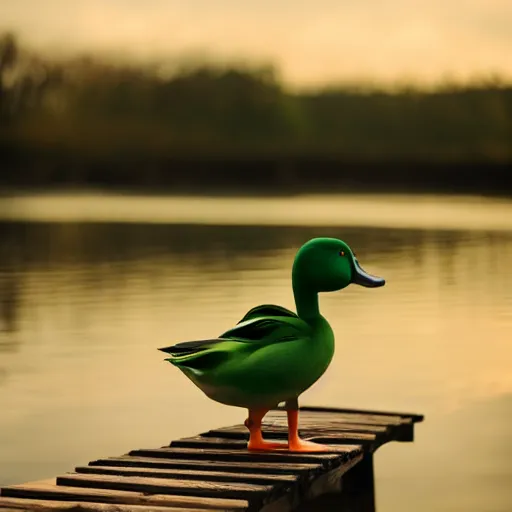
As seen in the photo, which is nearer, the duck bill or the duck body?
the duck body

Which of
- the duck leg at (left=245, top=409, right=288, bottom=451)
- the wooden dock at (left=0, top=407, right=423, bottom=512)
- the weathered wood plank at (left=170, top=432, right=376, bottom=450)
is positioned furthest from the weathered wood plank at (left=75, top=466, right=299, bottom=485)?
the weathered wood plank at (left=170, top=432, right=376, bottom=450)

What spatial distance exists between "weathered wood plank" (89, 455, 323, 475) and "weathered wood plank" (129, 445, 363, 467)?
0.07m

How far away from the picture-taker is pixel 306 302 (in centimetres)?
597

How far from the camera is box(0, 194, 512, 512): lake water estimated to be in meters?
8.77

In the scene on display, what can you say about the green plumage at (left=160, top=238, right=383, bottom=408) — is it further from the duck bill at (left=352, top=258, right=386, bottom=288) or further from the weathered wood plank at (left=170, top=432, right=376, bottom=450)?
the weathered wood plank at (left=170, top=432, right=376, bottom=450)

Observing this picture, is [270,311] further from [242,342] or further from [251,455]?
[251,455]

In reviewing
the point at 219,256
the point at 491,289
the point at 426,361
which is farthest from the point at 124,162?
the point at 426,361

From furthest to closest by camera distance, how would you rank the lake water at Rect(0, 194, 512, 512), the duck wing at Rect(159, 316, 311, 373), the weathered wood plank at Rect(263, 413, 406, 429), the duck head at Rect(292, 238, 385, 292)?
the lake water at Rect(0, 194, 512, 512) < the weathered wood plank at Rect(263, 413, 406, 429) < the duck head at Rect(292, 238, 385, 292) < the duck wing at Rect(159, 316, 311, 373)

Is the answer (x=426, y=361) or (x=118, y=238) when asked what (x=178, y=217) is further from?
(x=426, y=361)

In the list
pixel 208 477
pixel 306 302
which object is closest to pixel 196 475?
pixel 208 477

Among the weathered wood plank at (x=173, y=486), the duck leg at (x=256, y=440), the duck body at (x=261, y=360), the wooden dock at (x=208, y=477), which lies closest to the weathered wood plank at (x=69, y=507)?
the wooden dock at (x=208, y=477)

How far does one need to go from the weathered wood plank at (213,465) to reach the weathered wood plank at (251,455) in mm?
67

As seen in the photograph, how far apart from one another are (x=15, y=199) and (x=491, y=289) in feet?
143

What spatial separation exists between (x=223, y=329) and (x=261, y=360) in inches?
323
